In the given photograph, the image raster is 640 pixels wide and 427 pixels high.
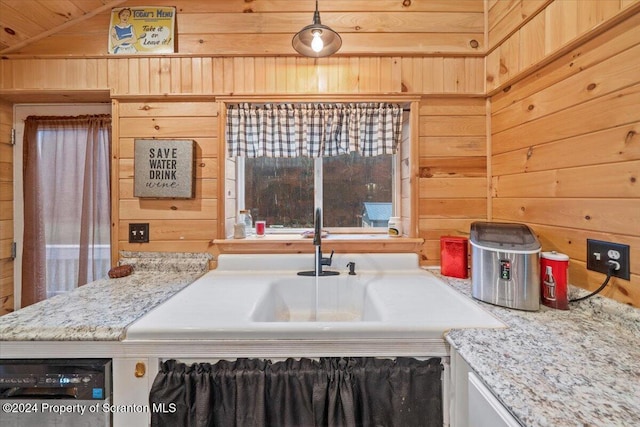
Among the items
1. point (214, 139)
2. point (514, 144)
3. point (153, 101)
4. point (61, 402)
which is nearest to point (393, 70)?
point (514, 144)

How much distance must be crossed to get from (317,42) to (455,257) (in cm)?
133

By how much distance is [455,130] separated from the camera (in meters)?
1.65

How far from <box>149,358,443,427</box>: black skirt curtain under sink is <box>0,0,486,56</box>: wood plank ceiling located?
1.65m

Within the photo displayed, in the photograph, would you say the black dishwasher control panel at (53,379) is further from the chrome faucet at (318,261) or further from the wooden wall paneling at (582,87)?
the wooden wall paneling at (582,87)

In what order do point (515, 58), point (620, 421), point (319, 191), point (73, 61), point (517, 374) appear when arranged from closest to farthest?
point (620, 421) → point (517, 374) → point (515, 58) → point (73, 61) → point (319, 191)

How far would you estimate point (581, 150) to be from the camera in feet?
3.53

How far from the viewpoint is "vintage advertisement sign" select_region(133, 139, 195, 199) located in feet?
5.22

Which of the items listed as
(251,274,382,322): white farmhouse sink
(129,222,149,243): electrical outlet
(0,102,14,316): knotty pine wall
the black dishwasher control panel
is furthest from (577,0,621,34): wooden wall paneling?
(0,102,14,316): knotty pine wall

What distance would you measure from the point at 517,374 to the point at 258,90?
172 cm

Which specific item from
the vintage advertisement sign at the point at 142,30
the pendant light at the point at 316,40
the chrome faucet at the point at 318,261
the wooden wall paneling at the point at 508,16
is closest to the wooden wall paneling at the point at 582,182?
the wooden wall paneling at the point at 508,16

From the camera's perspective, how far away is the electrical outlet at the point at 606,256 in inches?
36.7

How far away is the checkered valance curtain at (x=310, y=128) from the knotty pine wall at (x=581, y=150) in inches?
26.0

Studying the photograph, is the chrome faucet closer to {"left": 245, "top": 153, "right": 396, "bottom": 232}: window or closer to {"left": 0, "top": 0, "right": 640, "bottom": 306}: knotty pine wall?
{"left": 245, "top": 153, "right": 396, "bottom": 232}: window

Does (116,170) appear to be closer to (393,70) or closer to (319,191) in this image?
(319,191)
